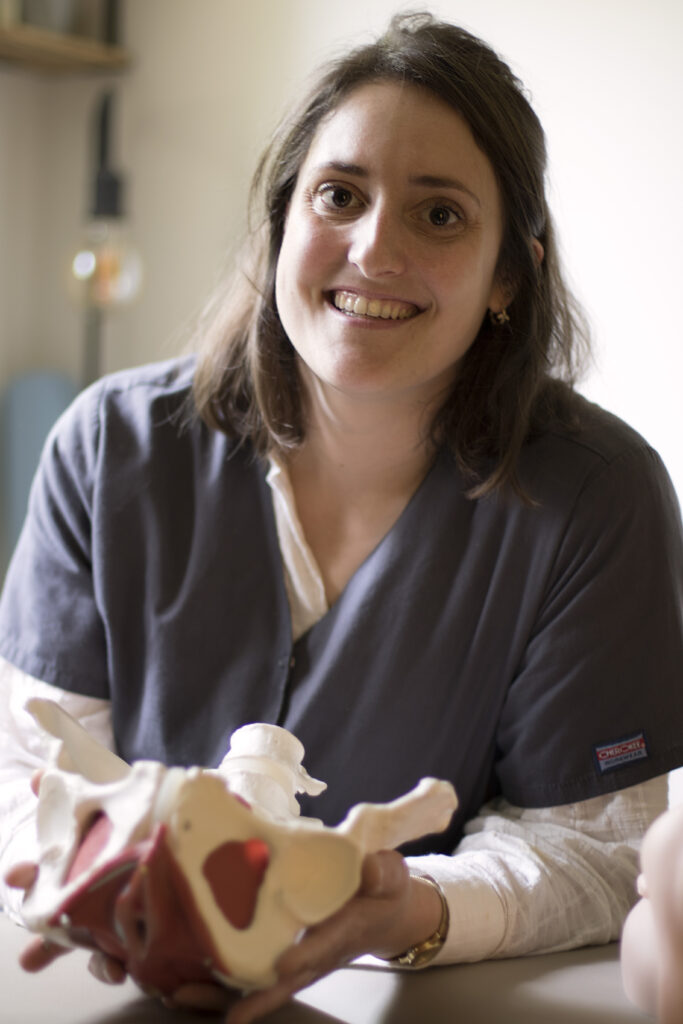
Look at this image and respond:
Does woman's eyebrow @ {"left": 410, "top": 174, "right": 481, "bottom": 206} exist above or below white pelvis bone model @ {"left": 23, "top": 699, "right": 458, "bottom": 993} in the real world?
above

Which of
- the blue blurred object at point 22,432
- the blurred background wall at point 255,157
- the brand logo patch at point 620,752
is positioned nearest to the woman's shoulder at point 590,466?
the brand logo patch at point 620,752

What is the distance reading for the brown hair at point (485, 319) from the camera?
1179 mm

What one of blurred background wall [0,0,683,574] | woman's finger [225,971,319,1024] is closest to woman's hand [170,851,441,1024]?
woman's finger [225,971,319,1024]

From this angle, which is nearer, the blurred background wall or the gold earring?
the gold earring

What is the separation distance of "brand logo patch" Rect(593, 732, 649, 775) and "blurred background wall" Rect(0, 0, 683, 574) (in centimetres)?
66

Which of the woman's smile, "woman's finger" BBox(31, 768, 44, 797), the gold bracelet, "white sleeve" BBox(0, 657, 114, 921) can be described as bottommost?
"white sleeve" BBox(0, 657, 114, 921)

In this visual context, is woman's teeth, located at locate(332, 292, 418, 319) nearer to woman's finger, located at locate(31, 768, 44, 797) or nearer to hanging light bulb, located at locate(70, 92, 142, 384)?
woman's finger, located at locate(31, 768, 44, 797)

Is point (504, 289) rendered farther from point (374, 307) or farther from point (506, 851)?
point (506, 851)

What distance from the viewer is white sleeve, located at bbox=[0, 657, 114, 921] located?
39.6 inches

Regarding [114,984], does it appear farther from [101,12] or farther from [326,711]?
[101,12]

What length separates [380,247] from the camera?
1130 mm

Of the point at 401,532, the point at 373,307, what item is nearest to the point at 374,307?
the point at 373,307

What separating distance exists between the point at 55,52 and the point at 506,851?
1.85 meters

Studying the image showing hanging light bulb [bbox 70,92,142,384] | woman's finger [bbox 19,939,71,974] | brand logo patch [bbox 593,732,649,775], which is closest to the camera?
woman's finger [bbox 19,939,71,974]
